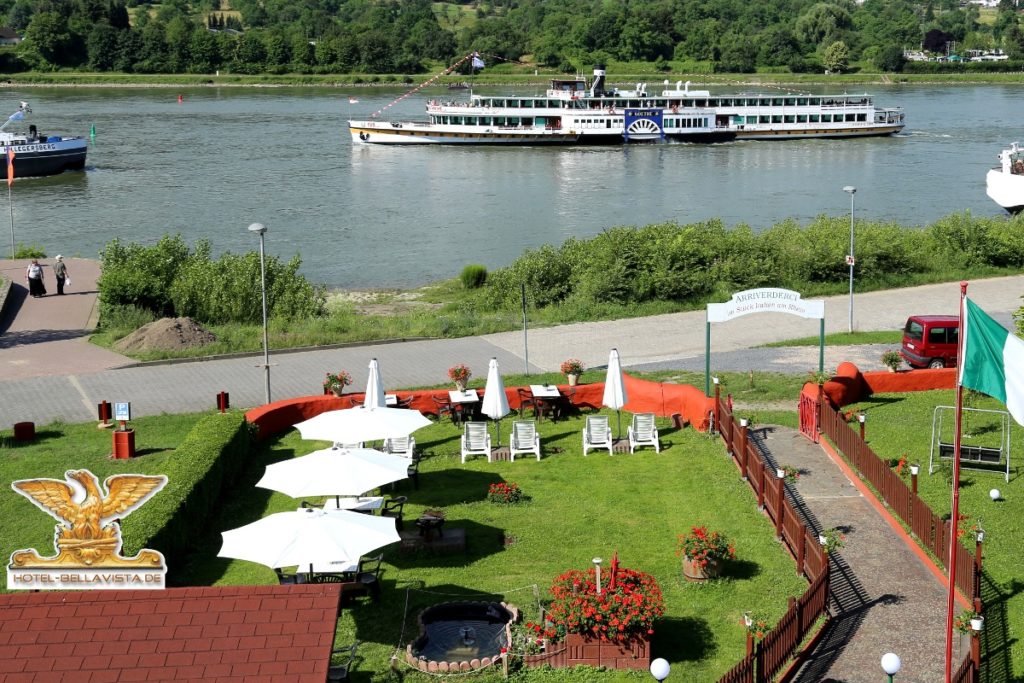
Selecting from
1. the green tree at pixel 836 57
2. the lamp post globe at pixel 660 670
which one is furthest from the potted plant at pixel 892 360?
the green tree at pixel 836 57

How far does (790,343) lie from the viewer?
81.1 ft

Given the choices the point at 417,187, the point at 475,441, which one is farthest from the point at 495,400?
the point at 417,187

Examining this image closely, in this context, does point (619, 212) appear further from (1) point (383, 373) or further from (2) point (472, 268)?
(1) point (383, 373)

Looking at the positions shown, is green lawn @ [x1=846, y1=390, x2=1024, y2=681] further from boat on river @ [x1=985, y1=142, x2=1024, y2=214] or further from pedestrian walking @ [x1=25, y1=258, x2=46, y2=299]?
boat on river @ [x1=985, y1=142, x2=1024, y2=214]

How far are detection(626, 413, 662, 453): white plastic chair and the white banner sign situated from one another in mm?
2829

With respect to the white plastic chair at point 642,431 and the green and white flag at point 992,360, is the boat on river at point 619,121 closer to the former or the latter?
the white plastic chair at point 642,431

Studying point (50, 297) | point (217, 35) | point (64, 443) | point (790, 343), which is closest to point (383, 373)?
point (64, 443)

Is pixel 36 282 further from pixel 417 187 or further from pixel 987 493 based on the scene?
pixel 417 187

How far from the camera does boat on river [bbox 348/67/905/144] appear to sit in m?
79.4

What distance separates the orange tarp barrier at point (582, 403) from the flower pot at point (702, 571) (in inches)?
215

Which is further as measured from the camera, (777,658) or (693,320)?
(693,320)

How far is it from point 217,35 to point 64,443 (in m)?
110

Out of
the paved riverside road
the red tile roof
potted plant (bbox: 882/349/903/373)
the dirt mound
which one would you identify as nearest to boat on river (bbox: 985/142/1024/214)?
the paved riverside road

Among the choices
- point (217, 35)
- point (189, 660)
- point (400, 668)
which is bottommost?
point (400, 668)
